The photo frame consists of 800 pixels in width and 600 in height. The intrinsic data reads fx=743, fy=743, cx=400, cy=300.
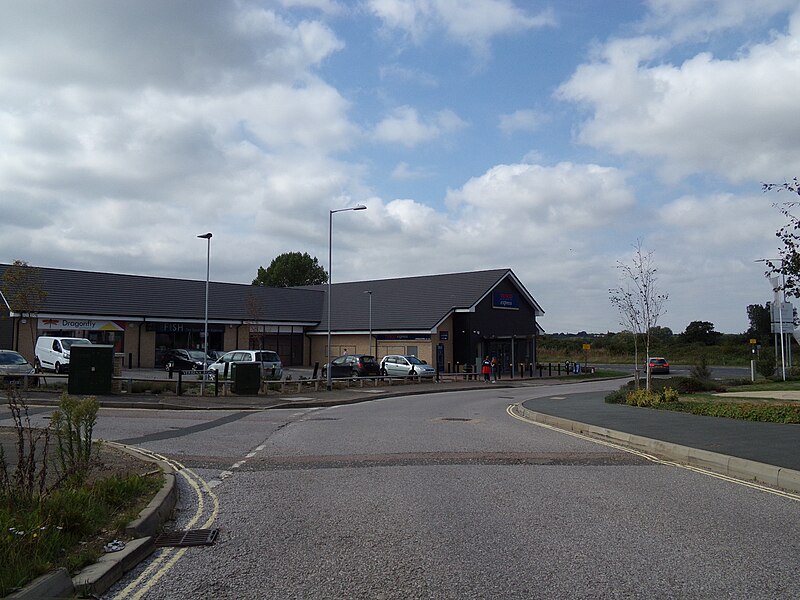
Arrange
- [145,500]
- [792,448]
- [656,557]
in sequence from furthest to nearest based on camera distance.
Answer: [792,448] < [145,500] < [656,557]

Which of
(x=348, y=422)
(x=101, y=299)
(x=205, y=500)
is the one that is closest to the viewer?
(x=205, y=500)

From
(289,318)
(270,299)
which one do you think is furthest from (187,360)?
(270,299)

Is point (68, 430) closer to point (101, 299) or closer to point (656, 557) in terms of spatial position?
point (656, 557)

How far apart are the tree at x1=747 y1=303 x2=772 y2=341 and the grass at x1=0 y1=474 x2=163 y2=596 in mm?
86609

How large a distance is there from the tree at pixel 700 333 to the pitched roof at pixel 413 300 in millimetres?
46756

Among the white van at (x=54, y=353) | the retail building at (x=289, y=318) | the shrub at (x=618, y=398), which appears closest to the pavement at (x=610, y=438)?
the shrub at (x=618, y=398)

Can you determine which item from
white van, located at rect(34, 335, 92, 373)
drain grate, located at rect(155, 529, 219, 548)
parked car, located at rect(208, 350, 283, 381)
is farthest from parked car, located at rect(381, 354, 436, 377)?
drain grate, located at rect(155, 529, 219, 548)

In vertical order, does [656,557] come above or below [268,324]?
below

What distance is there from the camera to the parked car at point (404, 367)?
4141 centimetres

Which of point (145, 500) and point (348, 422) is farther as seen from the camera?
point (348, 422)

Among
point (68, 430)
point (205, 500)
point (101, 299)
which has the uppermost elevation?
point (101, 299)

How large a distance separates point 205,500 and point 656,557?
17.7 ft

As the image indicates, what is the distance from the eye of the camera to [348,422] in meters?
19.2

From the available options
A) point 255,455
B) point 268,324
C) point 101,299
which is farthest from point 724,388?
point 101,299
